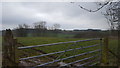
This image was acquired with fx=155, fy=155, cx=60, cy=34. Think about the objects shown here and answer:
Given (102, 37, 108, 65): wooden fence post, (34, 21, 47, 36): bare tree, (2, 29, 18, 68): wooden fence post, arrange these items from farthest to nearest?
1. (34, 21, 47, 36): bare tree
2. (102, 37, 108, 65): wooden fence post
3. (2, 29, 18, 68): wooden fence post

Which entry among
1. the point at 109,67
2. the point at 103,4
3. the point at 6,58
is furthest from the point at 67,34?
the point at 6,58

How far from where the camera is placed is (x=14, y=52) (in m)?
3.69

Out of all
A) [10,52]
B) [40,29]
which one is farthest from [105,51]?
[40,29]

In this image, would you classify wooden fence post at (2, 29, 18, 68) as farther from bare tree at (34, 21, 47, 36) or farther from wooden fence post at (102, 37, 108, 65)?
bare tree at (34, 21, 47, 36)

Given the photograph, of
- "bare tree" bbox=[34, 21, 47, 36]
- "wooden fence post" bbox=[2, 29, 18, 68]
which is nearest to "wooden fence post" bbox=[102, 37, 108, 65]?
"wooden fence post" bbox=[2, 29, 18, 68]

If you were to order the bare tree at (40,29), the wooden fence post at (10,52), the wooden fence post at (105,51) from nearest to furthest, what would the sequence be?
the wooden fence post at (10,52)
the wooden fence post at (105,51)
the bare tree at (40,29)

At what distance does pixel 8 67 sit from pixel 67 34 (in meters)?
6.79

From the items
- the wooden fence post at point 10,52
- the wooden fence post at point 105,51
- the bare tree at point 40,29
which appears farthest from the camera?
the bare tree at point 40,29

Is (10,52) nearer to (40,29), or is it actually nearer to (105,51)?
(105,51)

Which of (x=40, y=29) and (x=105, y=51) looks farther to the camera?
(x=40, y=29)

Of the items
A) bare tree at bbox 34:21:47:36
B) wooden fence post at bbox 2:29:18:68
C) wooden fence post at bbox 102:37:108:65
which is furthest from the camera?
bare tree at bbox 34:21:47:36

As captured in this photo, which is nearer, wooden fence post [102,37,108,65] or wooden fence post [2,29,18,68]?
wooden fence post [2,29,18,68]

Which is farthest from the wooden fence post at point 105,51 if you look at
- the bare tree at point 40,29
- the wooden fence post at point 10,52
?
the bare tree at point 40,29

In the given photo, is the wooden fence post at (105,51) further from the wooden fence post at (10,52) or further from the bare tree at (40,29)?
the bare tree at (40,29)
